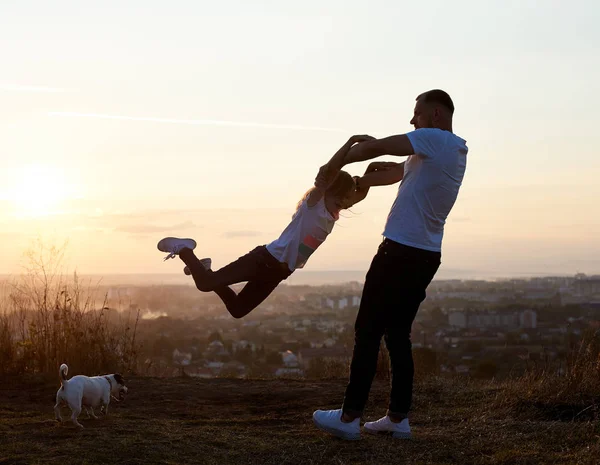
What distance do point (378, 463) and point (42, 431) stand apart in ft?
8.10

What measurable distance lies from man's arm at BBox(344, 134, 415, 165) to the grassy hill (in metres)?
1.80

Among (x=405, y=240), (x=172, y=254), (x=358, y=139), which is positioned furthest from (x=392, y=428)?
(x=172, y=254)

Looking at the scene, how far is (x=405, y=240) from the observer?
4.68 m

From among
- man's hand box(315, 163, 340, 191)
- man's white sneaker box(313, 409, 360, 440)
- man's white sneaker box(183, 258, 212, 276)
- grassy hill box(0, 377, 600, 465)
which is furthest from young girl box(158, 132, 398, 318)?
man's white sneaker box(313, 409, 360, 440)

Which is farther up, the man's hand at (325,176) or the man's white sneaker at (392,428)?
the man's hand at (325,176)

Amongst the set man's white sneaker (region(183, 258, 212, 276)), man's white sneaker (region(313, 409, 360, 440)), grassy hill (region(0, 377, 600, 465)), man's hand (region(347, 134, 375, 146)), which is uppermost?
man's hand (region(347, 134, 375, 146))

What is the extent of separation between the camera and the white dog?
220 inches

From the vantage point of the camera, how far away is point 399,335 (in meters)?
4.99

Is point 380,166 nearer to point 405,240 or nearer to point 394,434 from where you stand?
point 405,240

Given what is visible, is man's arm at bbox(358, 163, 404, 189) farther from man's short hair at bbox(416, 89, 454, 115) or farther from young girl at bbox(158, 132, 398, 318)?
man's short hair at bbox(416, 89, 454, 115)

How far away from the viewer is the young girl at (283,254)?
18.1 ft

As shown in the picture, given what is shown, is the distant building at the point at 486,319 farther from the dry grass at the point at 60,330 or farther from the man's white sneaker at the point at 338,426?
the man's white sneaker at the point at 338,426

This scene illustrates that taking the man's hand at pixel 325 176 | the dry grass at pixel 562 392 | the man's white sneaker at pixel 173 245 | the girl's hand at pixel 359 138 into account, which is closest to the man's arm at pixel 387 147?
the girl's hand at pixel 359 138

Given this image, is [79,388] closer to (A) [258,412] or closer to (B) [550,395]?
(A) [258,412]
